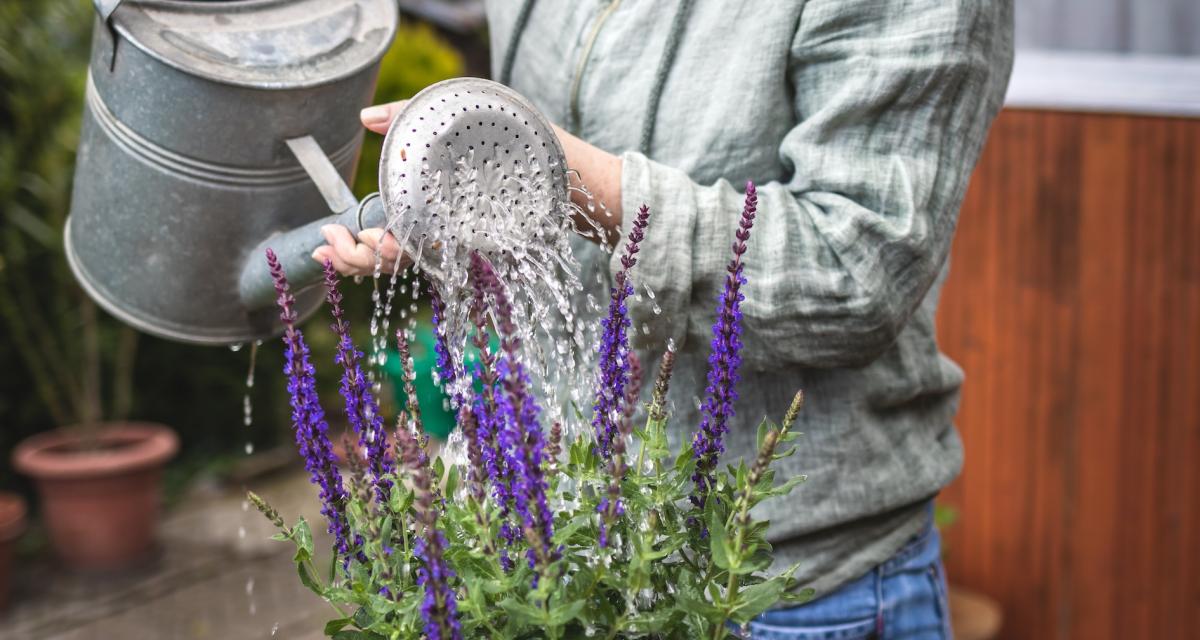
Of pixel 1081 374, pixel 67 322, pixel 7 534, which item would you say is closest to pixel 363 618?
pixel 1081 374

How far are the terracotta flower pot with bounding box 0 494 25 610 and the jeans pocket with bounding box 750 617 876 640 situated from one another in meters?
3.50

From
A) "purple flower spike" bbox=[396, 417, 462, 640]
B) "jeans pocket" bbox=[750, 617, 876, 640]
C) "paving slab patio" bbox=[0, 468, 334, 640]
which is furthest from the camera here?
"paving slab patio" bbox=[0, 468, 334, 640]

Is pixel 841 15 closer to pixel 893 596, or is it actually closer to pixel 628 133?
pixel 628 133

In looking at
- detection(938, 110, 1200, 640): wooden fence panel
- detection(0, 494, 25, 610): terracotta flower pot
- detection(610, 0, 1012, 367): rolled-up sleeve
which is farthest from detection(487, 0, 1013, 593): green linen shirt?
detection(0, 494, 25, 610): terracotta flower pot

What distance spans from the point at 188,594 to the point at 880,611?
11.6 ft

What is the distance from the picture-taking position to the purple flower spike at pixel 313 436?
2.89 feet

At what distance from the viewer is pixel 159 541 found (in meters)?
4.76

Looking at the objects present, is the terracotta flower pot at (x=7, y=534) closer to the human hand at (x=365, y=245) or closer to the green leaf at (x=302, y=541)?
the human hand at (x=365, y=245)

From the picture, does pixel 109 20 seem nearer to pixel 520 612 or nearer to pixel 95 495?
pixel 520 612

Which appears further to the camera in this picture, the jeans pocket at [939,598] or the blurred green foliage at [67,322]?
the blurred green foliage at [67,322]

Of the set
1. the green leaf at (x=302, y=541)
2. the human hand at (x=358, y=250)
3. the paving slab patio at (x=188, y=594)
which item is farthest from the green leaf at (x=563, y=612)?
the paving slab patio at (x=188, y=594)

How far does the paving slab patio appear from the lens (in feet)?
13.1

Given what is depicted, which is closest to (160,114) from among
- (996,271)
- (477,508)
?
(477,508)

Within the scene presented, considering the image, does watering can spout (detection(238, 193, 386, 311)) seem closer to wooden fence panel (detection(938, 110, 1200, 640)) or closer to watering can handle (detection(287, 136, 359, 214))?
watering can handle (detection(287, 136, 359, 214))
